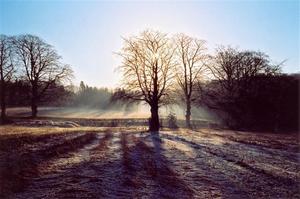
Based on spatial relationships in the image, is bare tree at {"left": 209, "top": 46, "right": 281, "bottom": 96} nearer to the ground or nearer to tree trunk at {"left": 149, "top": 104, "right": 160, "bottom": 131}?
tree trunk at {"left": 149, "top": 104, "right": 160, "bottom": 131}

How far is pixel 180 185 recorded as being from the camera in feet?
31.7

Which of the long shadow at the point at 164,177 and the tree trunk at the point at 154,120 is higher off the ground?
the tree trunk at the point at 154,120

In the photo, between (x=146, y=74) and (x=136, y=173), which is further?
(x=146, y=74)

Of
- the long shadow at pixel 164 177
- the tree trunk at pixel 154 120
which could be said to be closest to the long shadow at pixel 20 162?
the long shadow at pixel 164 177

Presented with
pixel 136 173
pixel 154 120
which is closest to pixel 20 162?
pixel 136 173

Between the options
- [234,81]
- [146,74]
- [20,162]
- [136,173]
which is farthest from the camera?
[234,81]

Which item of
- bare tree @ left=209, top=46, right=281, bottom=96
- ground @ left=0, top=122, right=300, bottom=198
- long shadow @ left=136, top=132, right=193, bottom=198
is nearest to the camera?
ground @ left=0, top=122, right=300, bottom=198

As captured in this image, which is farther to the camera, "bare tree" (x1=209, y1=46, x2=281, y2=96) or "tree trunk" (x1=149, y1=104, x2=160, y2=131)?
"bare tree" (x1=209, y1=46, x2=281, y2=96)

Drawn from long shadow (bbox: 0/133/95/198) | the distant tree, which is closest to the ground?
long shadow (bbox: 0/133/95/198)

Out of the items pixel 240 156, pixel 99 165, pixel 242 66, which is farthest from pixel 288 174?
pixel 242 66

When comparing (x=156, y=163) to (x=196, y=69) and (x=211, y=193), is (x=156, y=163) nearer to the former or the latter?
(x=211, y=193)

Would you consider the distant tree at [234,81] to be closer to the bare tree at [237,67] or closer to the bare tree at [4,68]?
the bare tree at [237,67]

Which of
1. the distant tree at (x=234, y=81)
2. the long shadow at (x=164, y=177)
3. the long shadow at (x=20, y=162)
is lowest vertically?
the long shadow at (x=164, y=177)

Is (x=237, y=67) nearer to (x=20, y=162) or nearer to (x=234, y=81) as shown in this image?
(x=234, y=81)
